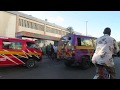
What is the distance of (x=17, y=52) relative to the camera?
31.3 ft

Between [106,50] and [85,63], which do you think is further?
[85,63]

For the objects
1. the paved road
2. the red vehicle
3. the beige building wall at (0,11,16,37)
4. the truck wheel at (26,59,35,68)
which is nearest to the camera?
the paved road

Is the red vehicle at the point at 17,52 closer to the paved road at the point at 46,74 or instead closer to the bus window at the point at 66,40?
the paved road at the point at 46,74

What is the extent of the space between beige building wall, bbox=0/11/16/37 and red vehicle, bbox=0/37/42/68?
2305 centimetres

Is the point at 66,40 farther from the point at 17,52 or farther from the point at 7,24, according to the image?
the point at 7,24

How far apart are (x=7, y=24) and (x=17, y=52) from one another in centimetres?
2540

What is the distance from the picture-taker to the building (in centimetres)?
2692

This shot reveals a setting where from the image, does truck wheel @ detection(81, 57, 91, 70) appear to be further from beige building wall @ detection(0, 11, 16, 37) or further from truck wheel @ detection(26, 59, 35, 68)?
beige building wall @ detection(0, 11, 16, 37)

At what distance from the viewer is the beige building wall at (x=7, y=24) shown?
32.1 m

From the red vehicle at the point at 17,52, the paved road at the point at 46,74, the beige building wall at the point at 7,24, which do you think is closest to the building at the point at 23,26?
the beige building wall at the point at 7,24

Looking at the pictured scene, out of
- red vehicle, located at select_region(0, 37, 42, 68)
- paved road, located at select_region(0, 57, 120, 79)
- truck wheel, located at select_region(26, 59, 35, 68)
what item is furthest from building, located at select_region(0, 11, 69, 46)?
paved road, located at select_region(0, 57, 120, 79)

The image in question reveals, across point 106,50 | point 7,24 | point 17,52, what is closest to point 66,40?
point 17,52
